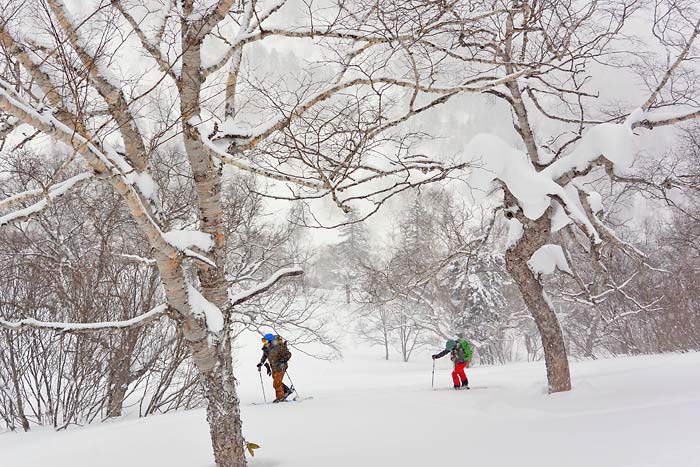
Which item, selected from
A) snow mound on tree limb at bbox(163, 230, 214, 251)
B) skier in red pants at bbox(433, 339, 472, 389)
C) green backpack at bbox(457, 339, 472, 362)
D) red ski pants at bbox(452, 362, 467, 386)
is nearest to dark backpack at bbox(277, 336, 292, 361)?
skier in red pants at bbox(433, 339, 472, 389)

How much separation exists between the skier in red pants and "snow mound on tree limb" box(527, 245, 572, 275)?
3.40m

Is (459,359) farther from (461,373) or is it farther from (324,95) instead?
(324,95)

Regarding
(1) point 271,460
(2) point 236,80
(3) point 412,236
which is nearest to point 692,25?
(2) point 236,80

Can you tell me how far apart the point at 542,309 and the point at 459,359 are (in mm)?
3353

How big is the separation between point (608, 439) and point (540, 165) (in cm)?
422

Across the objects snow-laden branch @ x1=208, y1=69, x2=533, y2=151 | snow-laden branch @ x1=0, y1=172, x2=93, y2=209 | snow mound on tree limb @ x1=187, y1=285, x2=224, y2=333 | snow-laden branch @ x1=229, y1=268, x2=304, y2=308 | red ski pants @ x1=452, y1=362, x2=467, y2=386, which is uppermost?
snow-laden branch @ x1=208, y1=69, x2=533, y2=151

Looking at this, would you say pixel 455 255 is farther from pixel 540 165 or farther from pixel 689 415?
pixel 689 415

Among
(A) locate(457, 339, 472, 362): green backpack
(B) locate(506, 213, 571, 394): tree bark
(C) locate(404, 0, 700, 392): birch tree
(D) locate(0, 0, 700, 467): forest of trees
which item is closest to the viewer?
(D) locate(0, 0, 700, 467): forest of trees

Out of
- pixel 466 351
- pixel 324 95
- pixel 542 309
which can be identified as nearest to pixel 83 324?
pixel 324 95

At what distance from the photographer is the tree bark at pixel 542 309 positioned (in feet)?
21.0

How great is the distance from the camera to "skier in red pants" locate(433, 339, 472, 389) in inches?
361

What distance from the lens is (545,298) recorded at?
655 centimetres

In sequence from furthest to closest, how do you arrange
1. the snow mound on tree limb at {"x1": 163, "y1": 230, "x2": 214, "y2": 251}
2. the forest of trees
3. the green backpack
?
the green backpack → the snow mound on tree limb at {"x1": 163, "y1": 230, "x2": 214, "y2": 251} → the forest of trees

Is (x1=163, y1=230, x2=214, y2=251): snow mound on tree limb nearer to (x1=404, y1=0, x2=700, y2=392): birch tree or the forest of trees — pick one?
the forest of trees
